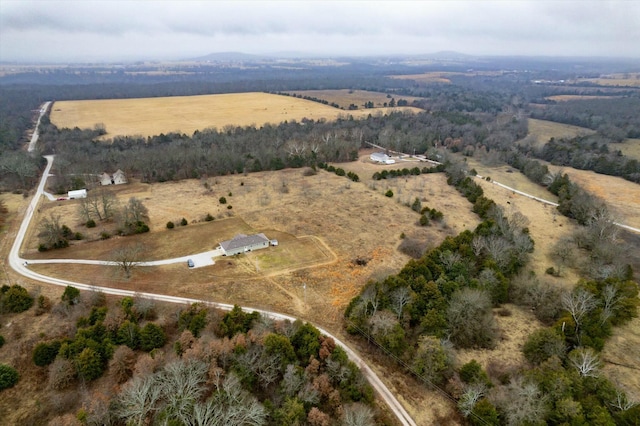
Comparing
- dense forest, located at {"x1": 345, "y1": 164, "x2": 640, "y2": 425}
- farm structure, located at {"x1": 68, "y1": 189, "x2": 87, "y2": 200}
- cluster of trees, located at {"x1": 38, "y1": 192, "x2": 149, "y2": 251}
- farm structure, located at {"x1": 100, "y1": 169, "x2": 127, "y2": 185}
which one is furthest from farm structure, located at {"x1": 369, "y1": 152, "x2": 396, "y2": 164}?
farm structure, located at {"x1": 68, "y1": 189, "x2": 87, "y2": 200}

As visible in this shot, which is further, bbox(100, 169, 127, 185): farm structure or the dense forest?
bbox(100, 169, 127, 185): farm structure

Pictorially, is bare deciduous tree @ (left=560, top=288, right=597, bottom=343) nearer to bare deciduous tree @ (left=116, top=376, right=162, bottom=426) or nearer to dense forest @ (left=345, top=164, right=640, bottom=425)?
dense forest @ (left=345, top=164, right=640, bottom=425)

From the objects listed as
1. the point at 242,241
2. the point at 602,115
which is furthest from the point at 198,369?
the point at 602,115

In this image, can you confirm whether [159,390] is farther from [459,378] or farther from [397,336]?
[459,378]

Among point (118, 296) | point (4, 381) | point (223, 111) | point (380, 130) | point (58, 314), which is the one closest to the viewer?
point (4, 381)

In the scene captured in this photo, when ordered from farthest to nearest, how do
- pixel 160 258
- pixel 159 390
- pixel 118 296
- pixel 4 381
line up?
pixel 160 258 < pixel 118 296 < pixel 4 381 < pixel 159 390

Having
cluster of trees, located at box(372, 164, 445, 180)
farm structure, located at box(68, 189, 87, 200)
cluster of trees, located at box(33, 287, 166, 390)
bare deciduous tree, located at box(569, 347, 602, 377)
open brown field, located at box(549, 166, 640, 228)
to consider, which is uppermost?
bare deciduous tree, located at box(569, 347, 602, 377)

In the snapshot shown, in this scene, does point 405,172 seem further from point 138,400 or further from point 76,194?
point 138,400

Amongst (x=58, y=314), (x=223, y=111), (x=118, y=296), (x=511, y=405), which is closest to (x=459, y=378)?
(x=511, y=405)
